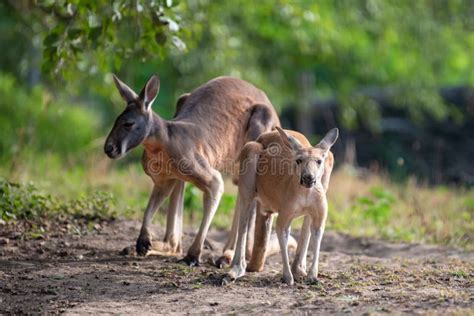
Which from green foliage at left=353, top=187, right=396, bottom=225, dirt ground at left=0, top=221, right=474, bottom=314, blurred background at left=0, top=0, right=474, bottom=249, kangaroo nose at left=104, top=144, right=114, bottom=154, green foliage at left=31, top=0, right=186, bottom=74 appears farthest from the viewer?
green foliage at left=353, top=187, right=396, bottom=225

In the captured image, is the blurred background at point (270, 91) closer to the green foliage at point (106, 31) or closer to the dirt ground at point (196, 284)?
the green foliage at point (106, 31)

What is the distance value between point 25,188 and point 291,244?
2686 millimetres

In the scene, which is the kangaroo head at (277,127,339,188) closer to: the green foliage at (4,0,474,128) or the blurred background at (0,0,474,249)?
the blurred background at (0,0,474,249)

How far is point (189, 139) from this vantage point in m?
7.24

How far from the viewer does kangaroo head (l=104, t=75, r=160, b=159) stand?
22.2ft

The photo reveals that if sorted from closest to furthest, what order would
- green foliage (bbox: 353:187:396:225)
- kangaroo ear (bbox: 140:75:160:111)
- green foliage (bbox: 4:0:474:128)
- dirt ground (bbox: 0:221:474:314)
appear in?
dirt ground (bbox: 0:221:474:314), kangaroo ear (bbox: 140:75:160:111), green foliage (bbox: 353:187:396:225), green foliage (bbox: 4:0:474:128)

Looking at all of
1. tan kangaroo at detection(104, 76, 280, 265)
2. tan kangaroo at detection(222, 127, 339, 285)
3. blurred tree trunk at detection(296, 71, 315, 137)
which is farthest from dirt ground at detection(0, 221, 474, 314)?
blurred tree trunk at detection(296, 71, 315, 137)

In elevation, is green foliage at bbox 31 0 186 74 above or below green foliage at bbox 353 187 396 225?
above

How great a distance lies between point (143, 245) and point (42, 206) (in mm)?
1457

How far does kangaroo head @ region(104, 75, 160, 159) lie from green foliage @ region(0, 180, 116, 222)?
1383 millimetres

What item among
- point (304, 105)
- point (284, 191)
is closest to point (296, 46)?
point (304, 105)

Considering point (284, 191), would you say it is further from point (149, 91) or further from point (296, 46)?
point (296, 46)

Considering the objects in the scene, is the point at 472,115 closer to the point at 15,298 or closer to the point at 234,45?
the point at 234,45

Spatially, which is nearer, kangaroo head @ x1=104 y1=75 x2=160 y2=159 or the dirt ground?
the dirt ground
